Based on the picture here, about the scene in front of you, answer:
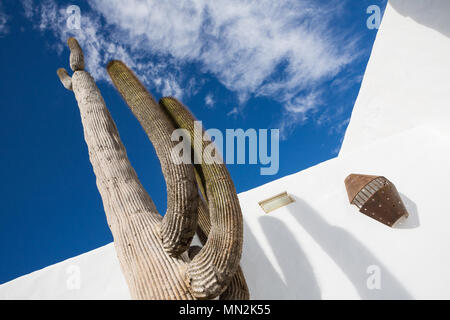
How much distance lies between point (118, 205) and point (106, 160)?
44cm

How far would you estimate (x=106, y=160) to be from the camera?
1.87m

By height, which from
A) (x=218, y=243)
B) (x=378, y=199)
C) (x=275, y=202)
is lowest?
(x=218, y=243)

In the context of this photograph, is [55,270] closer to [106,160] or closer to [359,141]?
[106,160]

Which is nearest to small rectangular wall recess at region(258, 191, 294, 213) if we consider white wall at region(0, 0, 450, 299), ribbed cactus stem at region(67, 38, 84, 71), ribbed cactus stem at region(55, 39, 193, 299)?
white wall at region(0, 0, 450, 299)

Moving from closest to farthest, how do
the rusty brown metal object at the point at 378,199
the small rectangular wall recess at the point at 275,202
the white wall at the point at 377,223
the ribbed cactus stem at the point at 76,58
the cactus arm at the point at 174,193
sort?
the cactus arm at the point at 174,193
the white wall at the point at 377,223
the rusty brown metal object at the point at 378,199
the ribbed cactus stem at the point at 76,58
the small rectangular wall recess at the point at 275,202

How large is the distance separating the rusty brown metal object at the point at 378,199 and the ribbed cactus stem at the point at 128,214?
2.30 meters

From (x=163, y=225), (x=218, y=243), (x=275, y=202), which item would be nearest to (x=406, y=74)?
(x=275, y=202)

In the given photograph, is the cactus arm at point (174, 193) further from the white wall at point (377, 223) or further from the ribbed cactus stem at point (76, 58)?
the ribbed cactus stem at point (76, 58)

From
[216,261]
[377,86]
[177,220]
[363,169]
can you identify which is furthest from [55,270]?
[377,86]

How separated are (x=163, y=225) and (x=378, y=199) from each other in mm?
2418

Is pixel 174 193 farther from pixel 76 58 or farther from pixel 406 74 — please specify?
pixel 406 74

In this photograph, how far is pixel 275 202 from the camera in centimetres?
316

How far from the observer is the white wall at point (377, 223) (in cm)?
218

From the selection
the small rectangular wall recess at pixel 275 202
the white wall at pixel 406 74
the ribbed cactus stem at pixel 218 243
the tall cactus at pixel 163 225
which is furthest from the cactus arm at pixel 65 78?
the white wall at pixel 406 74
